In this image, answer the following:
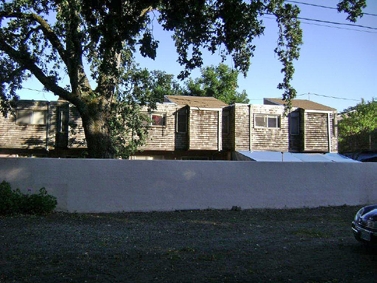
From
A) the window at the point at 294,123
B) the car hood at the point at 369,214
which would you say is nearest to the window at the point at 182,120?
the window at the point at 294,123

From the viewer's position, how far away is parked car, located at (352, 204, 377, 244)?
23.6 ft

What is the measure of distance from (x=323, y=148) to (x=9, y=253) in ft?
88.9

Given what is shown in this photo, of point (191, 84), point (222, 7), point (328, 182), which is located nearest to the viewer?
point (222, 7)

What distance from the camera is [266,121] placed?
97.6 ft

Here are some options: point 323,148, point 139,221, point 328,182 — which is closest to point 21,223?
point 139,221

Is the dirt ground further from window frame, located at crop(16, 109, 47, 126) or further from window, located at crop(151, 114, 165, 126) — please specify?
window, located at crop(151, 114, 165, 126)

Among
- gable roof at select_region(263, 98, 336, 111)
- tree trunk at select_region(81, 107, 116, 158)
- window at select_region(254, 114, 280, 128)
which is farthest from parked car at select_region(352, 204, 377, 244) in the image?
gable roof at select_region(263, 98, 336, 111)

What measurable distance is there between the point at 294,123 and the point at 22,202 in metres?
23.0

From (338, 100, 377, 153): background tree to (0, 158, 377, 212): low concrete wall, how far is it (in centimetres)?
2147

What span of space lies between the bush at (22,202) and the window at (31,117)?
15.5 m

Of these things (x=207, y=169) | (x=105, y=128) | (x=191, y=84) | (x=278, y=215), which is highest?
(x=191, y=84)

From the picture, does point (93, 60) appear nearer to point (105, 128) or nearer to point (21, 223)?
point (105, 128)

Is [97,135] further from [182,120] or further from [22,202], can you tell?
[182,120]

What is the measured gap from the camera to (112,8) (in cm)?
845
